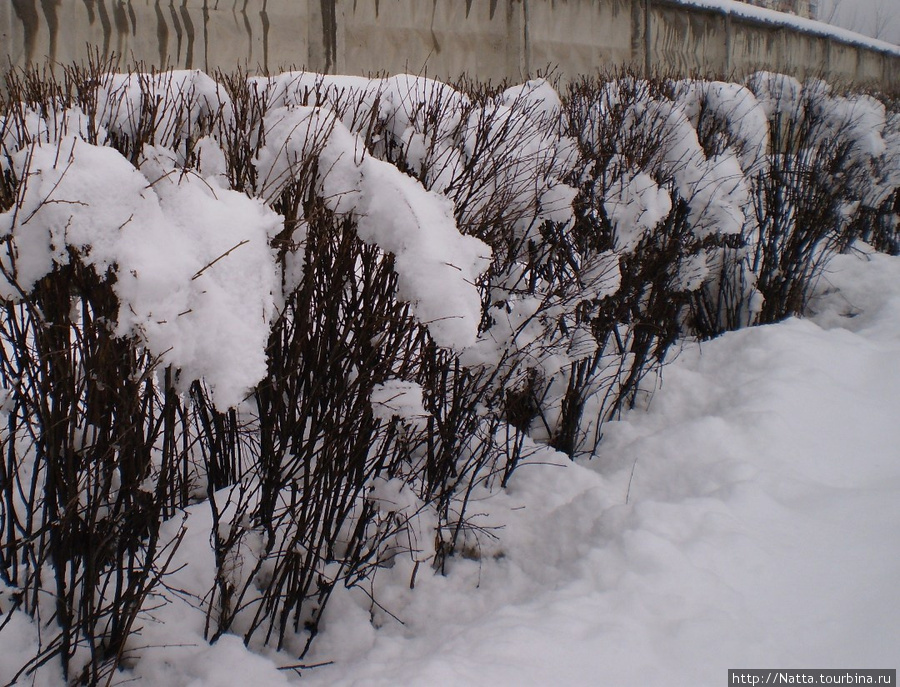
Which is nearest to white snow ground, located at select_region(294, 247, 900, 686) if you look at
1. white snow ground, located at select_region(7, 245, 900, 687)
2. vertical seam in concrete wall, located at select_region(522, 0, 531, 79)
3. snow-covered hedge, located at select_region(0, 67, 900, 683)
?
white snow ground, located at select_region(7, 245, 900, 687)

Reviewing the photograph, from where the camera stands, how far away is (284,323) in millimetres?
2197

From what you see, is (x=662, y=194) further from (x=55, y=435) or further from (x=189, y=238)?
(x=55, y=435)

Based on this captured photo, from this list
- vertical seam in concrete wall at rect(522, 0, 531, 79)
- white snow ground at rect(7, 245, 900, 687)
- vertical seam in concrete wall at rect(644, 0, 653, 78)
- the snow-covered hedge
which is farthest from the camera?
vertical seam in concrete wall at rect(644, 0, 653, 78)

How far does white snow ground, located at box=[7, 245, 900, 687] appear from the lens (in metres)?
2.12

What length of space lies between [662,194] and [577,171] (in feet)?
1.50

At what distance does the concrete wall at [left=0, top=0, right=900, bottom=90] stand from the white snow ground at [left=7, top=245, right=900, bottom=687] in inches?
169

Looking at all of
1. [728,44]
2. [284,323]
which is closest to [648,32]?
[728,44]

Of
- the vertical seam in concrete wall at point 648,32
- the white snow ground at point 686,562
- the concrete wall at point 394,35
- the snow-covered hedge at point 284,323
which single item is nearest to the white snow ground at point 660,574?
the white snow ground at point 686,562

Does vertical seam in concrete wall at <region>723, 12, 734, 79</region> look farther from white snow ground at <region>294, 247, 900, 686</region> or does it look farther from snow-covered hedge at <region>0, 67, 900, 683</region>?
white snow ground at <region>294, 247, 900, 686</region>

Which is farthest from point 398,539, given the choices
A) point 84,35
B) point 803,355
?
point 84,35

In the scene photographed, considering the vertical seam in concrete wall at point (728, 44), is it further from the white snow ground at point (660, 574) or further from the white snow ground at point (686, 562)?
the white snow ground at point (660, 574)

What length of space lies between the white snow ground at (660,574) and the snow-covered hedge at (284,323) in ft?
0.48

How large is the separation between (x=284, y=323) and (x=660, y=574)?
1.55 metres

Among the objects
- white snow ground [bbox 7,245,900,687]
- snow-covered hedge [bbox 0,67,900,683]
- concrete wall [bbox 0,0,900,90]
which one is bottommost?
white snow ground [bbox 7,245,900,687]
